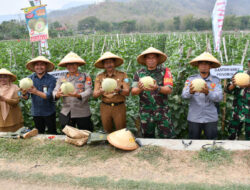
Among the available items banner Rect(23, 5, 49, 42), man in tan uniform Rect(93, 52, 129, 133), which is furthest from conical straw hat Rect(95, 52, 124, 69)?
banner Rect(23, 5, 49, 42)

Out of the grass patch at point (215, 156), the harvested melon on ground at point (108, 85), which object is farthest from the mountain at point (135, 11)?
the grass patch at point (215, 156)

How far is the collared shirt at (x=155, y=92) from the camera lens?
3.63 meters

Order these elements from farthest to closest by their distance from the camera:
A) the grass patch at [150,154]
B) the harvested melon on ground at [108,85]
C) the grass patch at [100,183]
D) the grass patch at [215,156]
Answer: the harvested melon on ground at [108,85] → the grass patch at [150,154] → the grass patch at [215,156] → the grass patch at [100,183]

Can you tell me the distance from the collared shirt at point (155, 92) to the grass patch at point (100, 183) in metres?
1.37

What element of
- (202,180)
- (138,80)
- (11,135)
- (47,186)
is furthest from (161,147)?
(11,135)

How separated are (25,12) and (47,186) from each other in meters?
4.40

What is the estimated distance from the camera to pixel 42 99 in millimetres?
4129

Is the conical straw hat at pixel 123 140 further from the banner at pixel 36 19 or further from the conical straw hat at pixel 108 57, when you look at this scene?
the banner at pixel 36 19

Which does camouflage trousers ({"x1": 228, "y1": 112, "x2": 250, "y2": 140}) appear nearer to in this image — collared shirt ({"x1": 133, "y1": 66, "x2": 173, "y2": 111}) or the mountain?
collared shirt ({"x1": 133, "y1": 66, "x2": 173, "y2": 111})

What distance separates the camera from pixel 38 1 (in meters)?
5.76

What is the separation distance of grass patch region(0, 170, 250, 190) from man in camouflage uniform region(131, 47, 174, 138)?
1.26 m

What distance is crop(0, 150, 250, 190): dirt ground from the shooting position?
9.12 feet

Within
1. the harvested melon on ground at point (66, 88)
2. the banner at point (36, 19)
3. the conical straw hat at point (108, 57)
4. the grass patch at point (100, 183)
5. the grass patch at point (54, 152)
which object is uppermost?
the banner at point (36, 19)

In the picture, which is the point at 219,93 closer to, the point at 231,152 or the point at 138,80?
the point at 231,152
